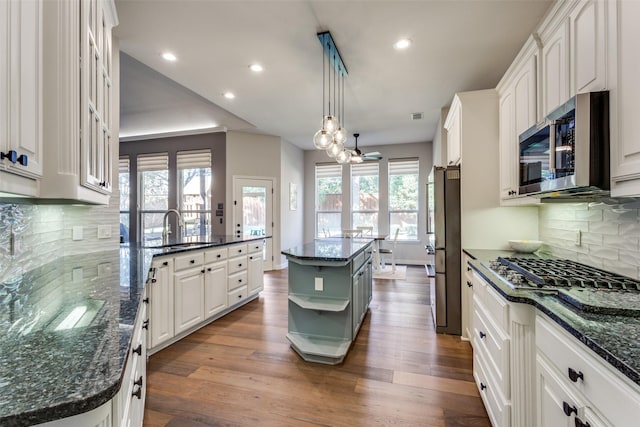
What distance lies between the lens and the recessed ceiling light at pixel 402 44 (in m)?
2.83

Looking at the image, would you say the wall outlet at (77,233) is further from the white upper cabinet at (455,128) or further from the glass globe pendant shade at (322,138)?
the white upper cabinet at (455,128)

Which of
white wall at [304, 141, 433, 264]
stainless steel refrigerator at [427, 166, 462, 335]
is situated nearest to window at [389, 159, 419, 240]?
white wall at [304, 141, 433, 264]

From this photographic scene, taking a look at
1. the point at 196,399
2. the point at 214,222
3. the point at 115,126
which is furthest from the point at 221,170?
the point at 196,399

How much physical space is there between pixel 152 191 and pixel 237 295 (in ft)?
13.5

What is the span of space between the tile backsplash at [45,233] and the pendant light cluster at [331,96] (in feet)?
6.61

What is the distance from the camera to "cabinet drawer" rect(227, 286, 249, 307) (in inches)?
144

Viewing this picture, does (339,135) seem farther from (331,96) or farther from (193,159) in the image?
(193,159)

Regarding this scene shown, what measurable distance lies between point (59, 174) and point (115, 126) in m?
1.86

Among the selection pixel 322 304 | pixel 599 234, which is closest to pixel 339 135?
pixel 322 304

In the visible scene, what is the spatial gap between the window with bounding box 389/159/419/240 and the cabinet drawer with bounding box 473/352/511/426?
16.7 ft

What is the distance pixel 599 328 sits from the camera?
1009mm

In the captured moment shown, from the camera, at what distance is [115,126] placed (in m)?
2.67

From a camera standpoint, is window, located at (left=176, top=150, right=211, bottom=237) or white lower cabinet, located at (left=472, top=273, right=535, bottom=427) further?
window, located at (left=176, top=150, right=211, bottom=237)

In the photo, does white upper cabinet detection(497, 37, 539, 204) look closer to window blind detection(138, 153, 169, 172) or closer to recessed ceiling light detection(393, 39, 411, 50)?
recessed ceiling light detection(393, 39, 411, 50)
